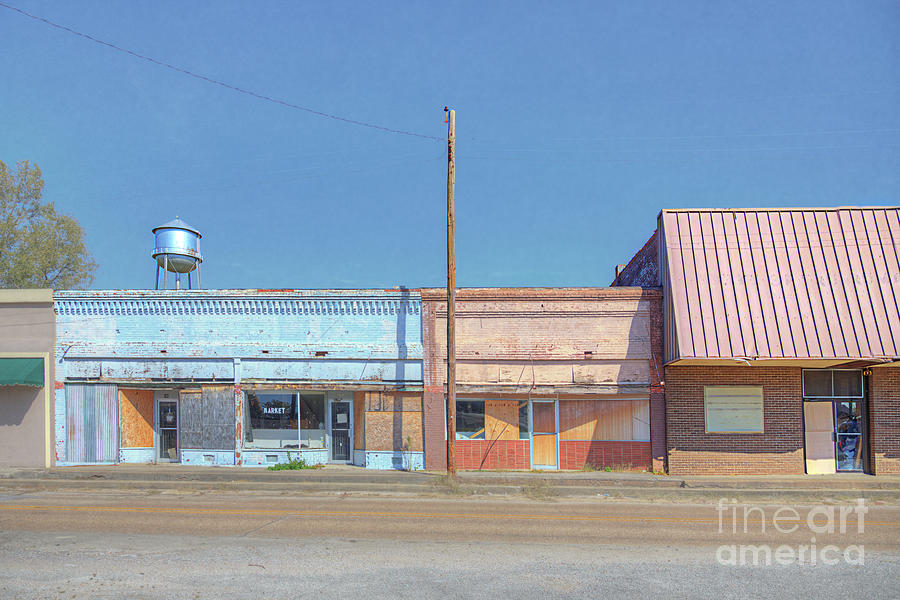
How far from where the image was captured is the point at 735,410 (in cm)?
1727

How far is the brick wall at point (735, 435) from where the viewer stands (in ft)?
56.3

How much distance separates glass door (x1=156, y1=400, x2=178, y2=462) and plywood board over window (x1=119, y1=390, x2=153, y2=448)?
0.29 m

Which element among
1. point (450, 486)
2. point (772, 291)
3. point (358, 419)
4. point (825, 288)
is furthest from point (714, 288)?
point (358, 419)

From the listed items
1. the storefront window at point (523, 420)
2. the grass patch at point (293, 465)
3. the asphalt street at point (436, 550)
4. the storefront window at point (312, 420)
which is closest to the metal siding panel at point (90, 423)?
the asphalt street at point (436, 550)

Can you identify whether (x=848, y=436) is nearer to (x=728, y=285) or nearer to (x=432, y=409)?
(x=728, y=285)

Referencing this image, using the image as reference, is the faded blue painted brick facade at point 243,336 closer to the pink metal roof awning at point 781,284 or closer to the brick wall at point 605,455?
the brick wall at point 605,455

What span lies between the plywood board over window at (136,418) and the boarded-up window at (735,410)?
1627 cm

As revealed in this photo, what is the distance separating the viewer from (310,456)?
1842 centimetres

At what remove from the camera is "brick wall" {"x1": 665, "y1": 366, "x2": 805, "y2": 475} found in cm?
1717

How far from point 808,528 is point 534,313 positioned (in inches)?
347

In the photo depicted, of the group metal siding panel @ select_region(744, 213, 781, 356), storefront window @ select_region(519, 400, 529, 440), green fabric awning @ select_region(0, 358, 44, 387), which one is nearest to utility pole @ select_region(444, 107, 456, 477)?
storefront window @ select_region(519, 400, 529, 440)

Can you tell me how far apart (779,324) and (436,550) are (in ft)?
38.1

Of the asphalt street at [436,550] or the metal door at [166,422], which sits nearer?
the asphalt street at [436,550]

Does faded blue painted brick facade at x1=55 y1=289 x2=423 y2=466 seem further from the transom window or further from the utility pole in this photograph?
the transom window
